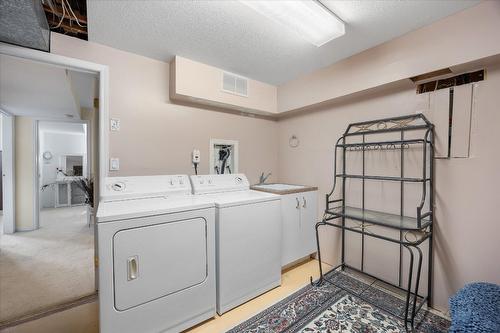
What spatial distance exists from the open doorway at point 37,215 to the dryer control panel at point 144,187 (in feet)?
1.12

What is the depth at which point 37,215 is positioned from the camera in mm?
4125

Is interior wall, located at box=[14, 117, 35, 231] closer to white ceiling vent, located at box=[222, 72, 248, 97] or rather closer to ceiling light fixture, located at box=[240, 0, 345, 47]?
white ceiling vent, located at box=[222, 72, 248, 97]

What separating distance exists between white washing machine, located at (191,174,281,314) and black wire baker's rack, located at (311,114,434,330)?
0.49 metres

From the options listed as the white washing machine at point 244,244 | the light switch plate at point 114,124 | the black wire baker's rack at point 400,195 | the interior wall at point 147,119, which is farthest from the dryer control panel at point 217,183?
the black wire baker's rack at point 400,195

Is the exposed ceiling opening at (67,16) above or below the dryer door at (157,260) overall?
above

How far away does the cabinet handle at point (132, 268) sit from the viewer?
132cm

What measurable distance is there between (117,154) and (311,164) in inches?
83.5

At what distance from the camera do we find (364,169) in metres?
2.20

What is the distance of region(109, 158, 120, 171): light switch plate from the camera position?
6.30 ft

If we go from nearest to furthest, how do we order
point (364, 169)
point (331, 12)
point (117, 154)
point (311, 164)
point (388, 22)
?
point (331, 12) < point (388, 22) < point (117, 154) < point (364, 169) < point (311, 164)

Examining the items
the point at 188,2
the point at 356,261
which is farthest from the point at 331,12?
the point at 356,261

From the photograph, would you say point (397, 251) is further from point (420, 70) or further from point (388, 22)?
point (388, 22)

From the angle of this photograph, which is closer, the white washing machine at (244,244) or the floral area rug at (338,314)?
the floral area rug at (338,314)

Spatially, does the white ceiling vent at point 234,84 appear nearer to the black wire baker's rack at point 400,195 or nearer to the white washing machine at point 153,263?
the black wire baker's rack at point 400,195
